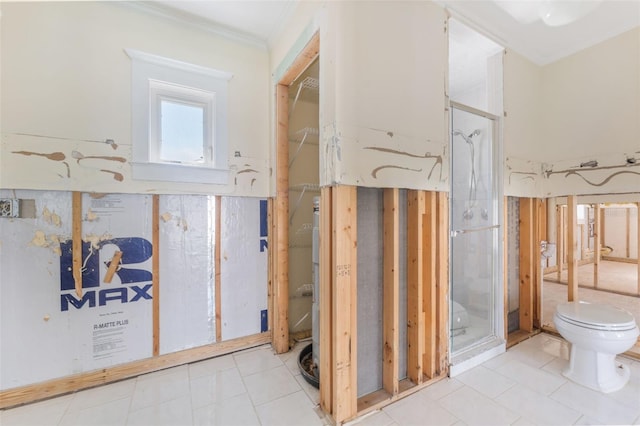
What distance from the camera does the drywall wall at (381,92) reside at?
153 cm

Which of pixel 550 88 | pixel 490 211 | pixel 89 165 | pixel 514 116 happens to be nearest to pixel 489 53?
pixel 514 116

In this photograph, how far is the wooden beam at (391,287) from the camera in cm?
173

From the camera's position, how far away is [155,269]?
2.12 m

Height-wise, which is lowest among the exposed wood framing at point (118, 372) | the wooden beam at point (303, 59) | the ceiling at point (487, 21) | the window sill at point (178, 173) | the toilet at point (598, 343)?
the exposed wood framing at point (118, 372)

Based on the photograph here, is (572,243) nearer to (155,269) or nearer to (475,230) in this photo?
(475,230)

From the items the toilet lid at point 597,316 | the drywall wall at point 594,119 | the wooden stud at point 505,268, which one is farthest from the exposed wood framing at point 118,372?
the drywall wall at point 594,119

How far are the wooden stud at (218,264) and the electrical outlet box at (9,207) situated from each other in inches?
48.6

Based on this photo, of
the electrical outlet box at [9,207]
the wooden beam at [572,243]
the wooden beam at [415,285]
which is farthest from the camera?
the wooden beam at [572,243]

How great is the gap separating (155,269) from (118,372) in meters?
0.78

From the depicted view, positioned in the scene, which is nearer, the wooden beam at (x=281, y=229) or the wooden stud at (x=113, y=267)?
the wooden stud at (x=113, y=267)

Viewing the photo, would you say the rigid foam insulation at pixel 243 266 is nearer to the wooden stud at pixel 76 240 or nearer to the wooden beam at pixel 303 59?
the wooden stud at pixel 76 240

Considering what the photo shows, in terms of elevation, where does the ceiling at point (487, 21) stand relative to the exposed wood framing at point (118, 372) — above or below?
above

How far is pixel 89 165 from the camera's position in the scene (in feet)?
6.25

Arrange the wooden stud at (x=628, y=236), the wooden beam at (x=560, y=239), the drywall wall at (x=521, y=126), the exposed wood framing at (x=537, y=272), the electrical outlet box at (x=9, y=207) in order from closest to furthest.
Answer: the electrical outlet box at (x=9, y=207)
the drywall wall at (x=521, y=126)
the exposed wood framing at (x=537, y=272)
the wooden beam at (x=560, y=239)
the wooden stud at (x=628, y=236)
